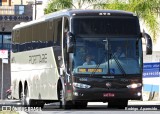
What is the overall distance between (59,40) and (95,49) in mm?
1691

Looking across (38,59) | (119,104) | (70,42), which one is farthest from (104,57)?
(38,59)

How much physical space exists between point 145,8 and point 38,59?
47.9 feet

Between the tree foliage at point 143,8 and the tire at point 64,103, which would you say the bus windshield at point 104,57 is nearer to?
the tire at point 64,103

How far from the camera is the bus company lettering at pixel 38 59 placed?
86.6ft

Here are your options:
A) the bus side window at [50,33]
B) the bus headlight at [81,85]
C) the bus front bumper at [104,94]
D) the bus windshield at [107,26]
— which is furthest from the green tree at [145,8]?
the bus headlight at [81,85]

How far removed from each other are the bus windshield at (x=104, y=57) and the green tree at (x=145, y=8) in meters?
16.3

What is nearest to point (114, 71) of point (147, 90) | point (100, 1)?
point (147, 90)

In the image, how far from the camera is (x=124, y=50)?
23406 millimetres

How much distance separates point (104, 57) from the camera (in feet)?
76.0

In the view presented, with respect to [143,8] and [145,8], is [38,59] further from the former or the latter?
[143,8]

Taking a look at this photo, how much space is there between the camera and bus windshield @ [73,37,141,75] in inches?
910

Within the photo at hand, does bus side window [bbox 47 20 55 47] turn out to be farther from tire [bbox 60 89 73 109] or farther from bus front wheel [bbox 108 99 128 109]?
bus front wheel [bbox 108 99 128 109]

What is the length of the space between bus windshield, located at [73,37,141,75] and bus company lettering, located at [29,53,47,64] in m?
3.35

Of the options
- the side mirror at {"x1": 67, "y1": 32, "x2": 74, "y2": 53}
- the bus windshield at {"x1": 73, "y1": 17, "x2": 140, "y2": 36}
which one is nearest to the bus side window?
the bus windshield at {"x1": 73, "y1": 17, "x2": 140, "y2": 36}
